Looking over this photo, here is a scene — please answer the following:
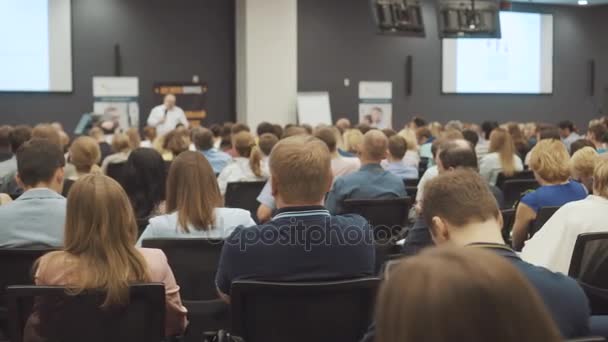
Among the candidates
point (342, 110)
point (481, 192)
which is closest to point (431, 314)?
point (481, 192)

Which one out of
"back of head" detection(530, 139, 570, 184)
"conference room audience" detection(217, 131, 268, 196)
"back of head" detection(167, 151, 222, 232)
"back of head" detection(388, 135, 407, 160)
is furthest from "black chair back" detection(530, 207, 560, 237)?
"back of head" detection(388, 135, 407, 160)

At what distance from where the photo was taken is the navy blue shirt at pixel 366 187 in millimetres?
5324

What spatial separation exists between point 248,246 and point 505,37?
1658cm

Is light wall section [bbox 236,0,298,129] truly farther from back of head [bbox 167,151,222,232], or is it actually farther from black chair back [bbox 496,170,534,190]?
back of head [bbox 167,151,222,232]

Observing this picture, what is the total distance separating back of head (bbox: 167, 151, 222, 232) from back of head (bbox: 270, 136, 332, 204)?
861 millimetres

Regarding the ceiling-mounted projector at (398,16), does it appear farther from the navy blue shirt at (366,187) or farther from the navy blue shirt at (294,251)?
the navy blue shirt at (294,251)

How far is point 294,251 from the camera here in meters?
2.70

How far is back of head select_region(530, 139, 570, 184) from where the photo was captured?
4672mm

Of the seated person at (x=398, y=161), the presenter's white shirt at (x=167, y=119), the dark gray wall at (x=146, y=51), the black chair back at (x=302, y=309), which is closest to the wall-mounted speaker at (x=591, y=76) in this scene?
the dark gray wall at (x=146, y=51)

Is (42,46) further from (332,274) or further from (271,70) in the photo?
(332,274)

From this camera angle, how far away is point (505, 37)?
60.0 ft

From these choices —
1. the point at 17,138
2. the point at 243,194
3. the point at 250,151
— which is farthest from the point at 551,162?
the point at 17,138

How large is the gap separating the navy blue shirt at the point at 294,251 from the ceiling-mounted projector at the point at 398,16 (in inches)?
383

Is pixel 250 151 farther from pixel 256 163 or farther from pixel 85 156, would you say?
pixel 85 156
